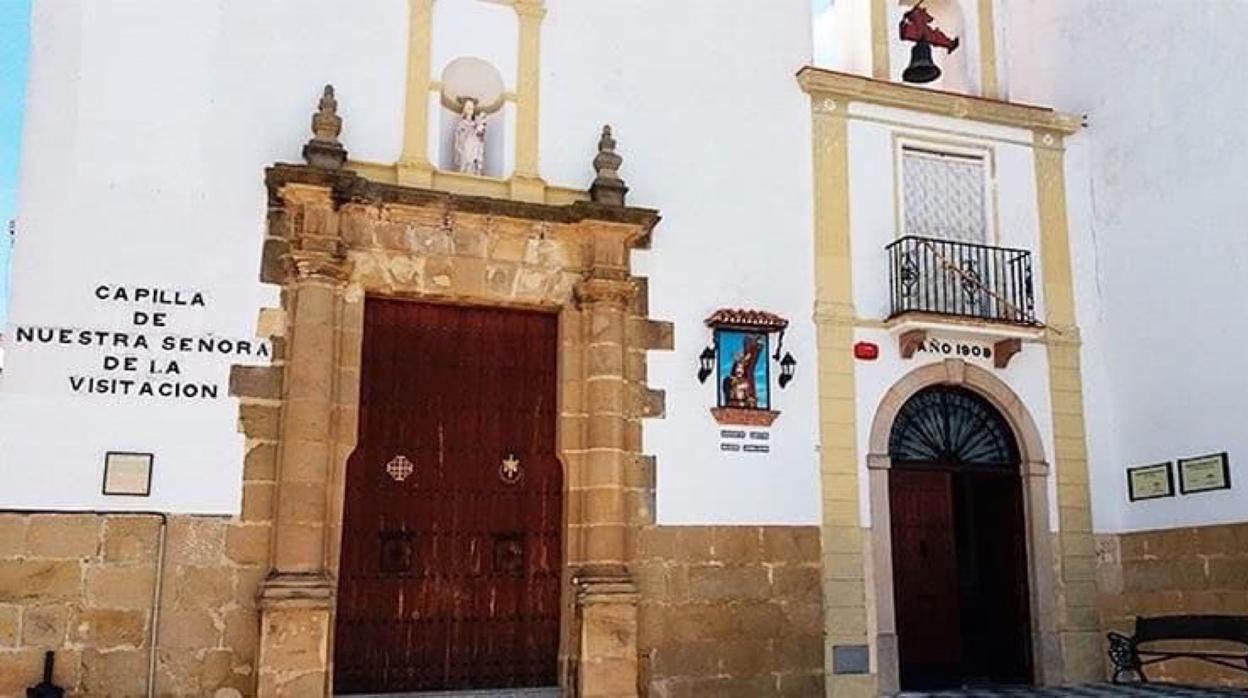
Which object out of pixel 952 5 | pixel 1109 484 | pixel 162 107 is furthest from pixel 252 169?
pixel 1109 484

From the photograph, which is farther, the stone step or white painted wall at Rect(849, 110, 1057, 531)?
white painted wall at Rect(849, 110, 1057, 531)

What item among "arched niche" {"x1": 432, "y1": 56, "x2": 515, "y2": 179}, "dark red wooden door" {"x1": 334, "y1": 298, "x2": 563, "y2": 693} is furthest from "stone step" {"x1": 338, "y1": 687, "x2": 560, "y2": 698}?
"arched niche" {"x1": 432, "y1": 56, "x2": 515, "y2": 179}

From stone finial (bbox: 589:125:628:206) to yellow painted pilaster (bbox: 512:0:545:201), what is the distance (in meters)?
0.40

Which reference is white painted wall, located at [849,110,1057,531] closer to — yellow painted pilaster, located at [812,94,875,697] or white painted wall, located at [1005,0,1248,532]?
yellow painted pilaster, located at [812,94,875,697]

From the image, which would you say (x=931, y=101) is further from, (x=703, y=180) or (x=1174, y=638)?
(x=1174, y=638)

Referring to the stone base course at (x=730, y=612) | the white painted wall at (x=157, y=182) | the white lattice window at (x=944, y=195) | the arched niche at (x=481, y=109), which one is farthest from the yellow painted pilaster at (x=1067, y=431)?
the white painted wall at (x=157, y=182)

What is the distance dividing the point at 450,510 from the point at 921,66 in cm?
500

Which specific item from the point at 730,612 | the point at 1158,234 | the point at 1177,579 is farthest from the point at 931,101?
the point at 730,612

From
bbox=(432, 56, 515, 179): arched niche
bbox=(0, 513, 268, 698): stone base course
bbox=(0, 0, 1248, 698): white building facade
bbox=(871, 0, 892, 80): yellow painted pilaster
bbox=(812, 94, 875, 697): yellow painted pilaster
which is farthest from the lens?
bbox=(871, 0, 892, 80): yellow painted pilaster

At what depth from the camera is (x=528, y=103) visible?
28.4 ft

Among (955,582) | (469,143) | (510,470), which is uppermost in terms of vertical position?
(469,143)

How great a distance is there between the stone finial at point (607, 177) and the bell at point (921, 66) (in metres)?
2.61

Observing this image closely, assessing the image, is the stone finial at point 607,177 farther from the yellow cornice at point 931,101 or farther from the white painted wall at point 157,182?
the yellow cornice at point 931,101

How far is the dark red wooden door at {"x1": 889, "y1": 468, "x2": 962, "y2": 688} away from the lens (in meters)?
9.30
